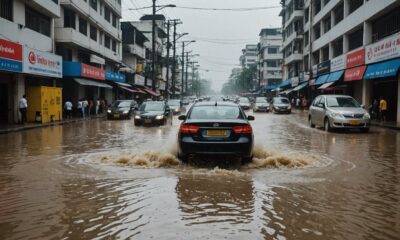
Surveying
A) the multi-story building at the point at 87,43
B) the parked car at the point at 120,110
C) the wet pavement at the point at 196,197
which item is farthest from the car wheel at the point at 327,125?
the multi-story building at the point at 87,43

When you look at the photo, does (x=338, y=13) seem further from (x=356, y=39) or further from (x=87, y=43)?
(x=87, y=43)

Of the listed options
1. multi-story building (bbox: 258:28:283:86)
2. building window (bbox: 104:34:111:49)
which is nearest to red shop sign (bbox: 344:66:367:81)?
building window (bbox: 104:34:111:49)

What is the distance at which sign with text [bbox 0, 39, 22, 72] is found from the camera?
2031 cm

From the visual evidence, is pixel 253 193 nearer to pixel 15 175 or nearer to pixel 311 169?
pixel 311 169

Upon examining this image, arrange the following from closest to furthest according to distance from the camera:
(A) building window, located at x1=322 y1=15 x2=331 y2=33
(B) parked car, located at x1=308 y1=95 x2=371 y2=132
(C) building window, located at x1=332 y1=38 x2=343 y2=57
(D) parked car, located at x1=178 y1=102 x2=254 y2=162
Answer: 1. (D) parked car, located at x1=178 y1=102 x2=254 y2=162
2. (B) parked car, located at x1=308 y1=95 x2=371 y2=132
3. (C) building window, located at x1=332 y1=38 x2=343 y2=57
4. (A) building window, located at x1=322 y1=15 x2=331 y2=33

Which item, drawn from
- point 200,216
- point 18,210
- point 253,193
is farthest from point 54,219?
point 253,193

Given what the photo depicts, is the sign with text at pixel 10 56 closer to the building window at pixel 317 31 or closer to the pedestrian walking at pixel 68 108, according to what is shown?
the pedestrian walking at pixel 68 108

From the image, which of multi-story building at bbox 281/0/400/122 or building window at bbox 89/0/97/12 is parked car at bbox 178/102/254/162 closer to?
multi-story building at bbox 281/0/400/122

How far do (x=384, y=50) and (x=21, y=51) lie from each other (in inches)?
790

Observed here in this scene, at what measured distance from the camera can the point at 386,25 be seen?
91.8 ft

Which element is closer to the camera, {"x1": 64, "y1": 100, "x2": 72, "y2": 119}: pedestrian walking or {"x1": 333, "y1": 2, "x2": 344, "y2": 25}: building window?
{"x1": 64, "y1": 100, "x2": 72, "y2": 119}: pedestrian walking

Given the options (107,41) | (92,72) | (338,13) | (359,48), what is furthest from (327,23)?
(92,72)

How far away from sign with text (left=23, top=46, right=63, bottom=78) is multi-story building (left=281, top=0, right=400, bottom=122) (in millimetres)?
19262

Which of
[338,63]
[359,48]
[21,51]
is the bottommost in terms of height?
[21,51]
